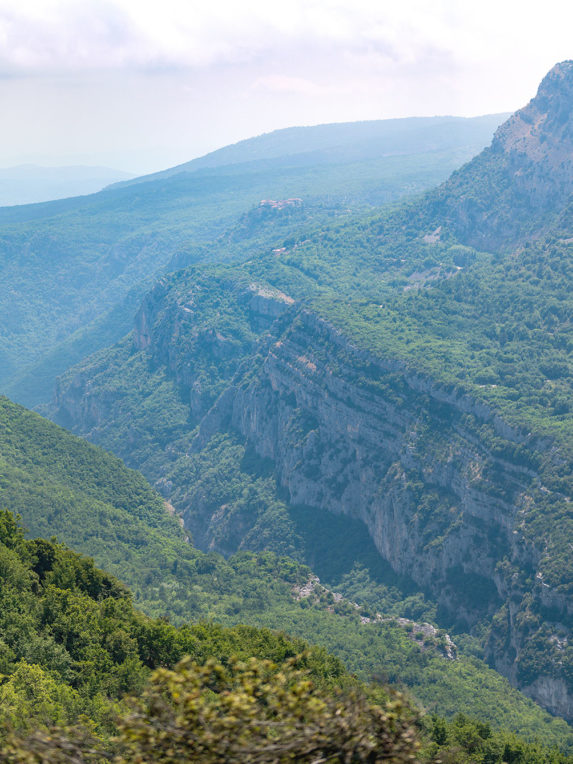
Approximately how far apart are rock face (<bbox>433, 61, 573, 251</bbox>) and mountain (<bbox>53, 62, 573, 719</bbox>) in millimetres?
522

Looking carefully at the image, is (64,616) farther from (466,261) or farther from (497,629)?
(466,261)

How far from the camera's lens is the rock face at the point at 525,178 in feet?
573

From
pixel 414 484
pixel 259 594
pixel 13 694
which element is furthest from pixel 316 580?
pixel 13 694

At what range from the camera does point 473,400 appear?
358 ft

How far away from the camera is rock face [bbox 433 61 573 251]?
175 metres

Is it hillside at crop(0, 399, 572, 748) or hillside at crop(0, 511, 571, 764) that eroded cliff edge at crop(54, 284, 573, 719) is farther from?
hillside at crop(0, 511, 571, 764)

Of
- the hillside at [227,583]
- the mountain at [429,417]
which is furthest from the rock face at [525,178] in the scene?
the hillside at [227,583]

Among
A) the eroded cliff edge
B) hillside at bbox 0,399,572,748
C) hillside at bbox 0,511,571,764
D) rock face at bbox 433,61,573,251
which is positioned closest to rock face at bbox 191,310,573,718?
the eroded cliff edge

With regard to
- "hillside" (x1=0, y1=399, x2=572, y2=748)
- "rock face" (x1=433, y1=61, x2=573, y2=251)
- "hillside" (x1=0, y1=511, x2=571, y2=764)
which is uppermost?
"rock face" (x1=433, y1=61, x2=573, y2=251)

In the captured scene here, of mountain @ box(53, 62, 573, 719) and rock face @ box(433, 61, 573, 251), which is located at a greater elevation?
rock face @ box(433, 61, 573, 251)

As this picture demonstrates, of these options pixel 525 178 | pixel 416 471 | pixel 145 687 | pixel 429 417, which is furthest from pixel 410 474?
pixel 145 687

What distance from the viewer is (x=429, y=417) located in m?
115

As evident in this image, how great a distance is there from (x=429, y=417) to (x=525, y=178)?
92537 mm

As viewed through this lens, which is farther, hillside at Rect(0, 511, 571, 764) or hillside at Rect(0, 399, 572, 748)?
hillside at Rect(0, 399, 572, 748)
